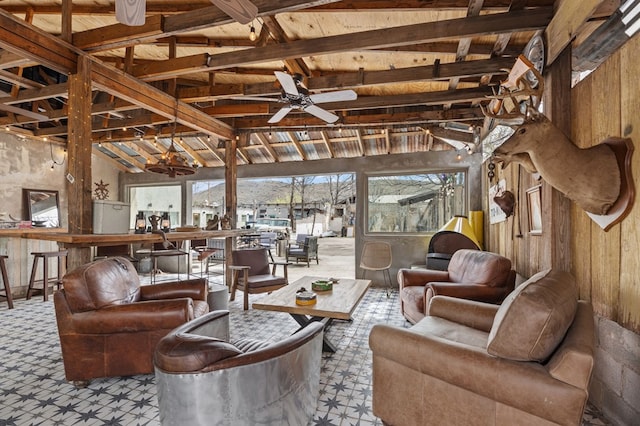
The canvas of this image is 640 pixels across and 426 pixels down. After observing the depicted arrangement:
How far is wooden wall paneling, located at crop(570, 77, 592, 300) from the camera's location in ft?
7.33

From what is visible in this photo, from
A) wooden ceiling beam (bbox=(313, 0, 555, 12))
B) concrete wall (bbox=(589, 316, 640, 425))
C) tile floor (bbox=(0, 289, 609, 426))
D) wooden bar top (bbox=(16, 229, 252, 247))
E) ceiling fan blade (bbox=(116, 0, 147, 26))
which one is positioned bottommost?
tile floor (bbox=(0, 289, 609, 426))

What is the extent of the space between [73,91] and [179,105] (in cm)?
154

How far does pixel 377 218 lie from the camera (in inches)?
255

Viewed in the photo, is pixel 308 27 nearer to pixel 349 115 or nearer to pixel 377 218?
pixel 349 115

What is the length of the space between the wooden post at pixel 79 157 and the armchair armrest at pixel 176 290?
79cm

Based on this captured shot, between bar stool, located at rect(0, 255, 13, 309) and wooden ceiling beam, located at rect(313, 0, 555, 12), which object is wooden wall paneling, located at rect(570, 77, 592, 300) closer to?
wooden ceiling beam, located at rect(313, 0, 555, 12)

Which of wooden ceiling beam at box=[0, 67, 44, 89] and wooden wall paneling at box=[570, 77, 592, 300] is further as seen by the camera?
wooden ceiling beam at box=[0, 67, 44, 89]

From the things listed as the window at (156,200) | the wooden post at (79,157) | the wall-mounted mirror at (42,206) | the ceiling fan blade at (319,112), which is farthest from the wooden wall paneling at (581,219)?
the wall-mounted mirror at (42,206)

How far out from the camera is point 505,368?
1.44 meters

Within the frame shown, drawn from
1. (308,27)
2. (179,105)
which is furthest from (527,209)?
(179,105)

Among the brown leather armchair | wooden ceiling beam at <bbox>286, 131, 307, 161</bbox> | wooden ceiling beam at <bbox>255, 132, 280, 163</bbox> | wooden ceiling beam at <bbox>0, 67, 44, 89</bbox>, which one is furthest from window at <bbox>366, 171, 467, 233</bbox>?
wooden ceiling beam at <bbox>0, 67, 44, 89</bbox>

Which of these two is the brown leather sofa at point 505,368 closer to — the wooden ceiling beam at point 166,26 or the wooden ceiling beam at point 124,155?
the wooden ceiling beam at point 166,26

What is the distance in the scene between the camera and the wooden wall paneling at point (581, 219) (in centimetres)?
223

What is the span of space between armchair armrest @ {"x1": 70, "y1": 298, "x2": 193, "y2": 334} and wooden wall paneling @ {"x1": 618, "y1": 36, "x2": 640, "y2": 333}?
2.82 metres
